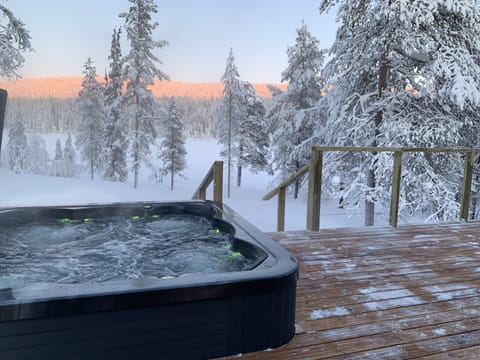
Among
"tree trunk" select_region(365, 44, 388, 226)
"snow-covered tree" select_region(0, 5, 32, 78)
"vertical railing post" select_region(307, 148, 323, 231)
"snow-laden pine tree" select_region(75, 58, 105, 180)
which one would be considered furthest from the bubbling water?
"snow-laden pine tree" select_region(75, 58, 105, 180)

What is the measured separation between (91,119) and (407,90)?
1322cm

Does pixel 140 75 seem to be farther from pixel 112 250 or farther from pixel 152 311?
pixel 152 311

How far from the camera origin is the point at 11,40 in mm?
6766

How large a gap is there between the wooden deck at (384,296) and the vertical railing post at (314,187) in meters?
0.14

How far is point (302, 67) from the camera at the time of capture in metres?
12.5

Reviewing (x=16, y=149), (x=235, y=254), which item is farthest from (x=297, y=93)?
(x=16, y=149)

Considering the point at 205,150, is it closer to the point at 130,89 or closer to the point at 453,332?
the point at 130,89

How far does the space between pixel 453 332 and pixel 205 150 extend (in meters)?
26.3

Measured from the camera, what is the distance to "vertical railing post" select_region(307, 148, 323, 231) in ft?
11.6

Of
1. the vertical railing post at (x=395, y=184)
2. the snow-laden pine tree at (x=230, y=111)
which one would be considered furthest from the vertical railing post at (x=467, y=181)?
the snow-laden pine tree at (x=230, y=111)

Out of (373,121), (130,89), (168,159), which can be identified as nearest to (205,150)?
(168,159)

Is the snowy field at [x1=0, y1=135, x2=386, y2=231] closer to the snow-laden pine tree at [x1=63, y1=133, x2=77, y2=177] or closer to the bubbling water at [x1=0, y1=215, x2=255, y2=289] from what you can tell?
the snow-laden pine tree at [x1=63, y1=133, x2=77, y2=177]

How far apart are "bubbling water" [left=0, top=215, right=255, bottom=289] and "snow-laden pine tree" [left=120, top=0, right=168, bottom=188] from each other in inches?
450

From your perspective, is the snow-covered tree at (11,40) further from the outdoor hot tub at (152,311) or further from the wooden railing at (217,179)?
the outdoor hot tub at (152,311)
